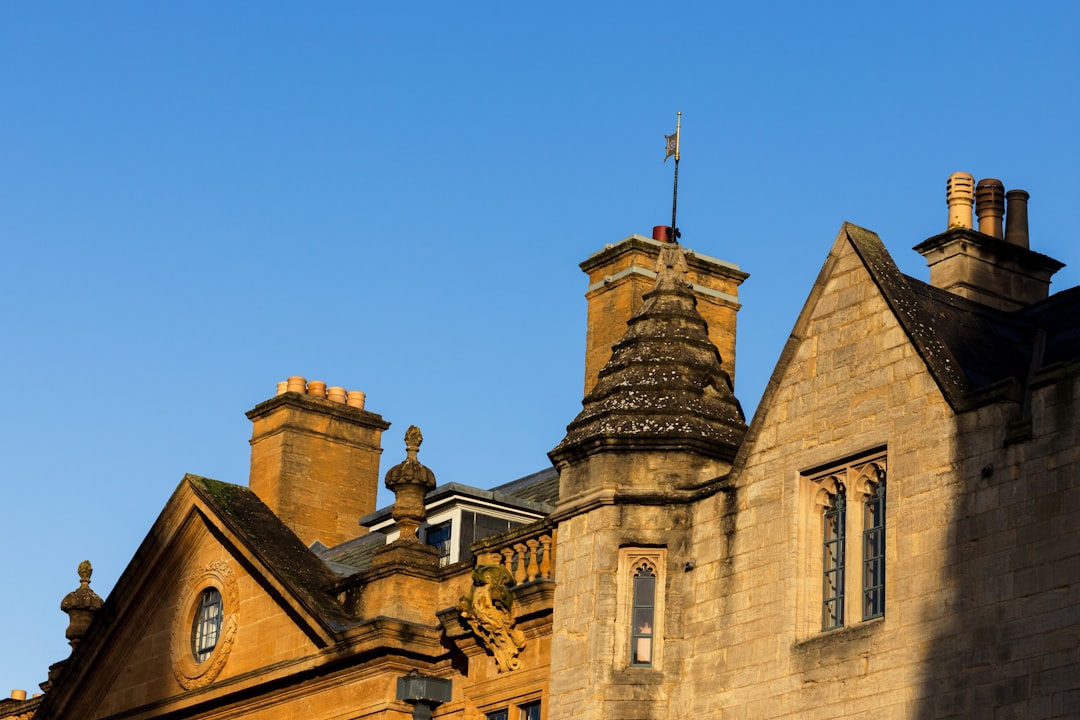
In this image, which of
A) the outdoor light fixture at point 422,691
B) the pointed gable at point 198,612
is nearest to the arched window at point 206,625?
the pointed gable at point 198,612

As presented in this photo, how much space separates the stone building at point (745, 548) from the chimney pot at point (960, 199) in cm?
4

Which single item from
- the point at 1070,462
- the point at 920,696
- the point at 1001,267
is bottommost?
the point at 920,696

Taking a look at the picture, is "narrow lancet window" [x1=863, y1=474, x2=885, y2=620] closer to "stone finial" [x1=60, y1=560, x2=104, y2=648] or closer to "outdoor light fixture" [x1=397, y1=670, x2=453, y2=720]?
"outdoor light fixture" [x1=397, y1=670, x2=453, y2=720]

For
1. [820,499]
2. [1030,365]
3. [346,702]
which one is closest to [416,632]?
[346,702]

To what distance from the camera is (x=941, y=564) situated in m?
20.8

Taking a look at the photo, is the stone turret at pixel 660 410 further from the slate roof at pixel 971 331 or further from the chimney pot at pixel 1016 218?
the chimney pot at pixel 1016 218

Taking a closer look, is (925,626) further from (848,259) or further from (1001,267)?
(1001,267)

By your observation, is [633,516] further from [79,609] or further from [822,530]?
[79,609]

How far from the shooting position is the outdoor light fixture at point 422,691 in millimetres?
26797

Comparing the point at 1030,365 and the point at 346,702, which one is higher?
the point at 1030,365

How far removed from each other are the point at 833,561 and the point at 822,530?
0.34 m

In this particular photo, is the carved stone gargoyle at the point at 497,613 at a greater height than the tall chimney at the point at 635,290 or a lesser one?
lesser

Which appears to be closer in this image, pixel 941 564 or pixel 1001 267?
pixel 941 564

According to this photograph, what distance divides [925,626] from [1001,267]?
717 centimetres
